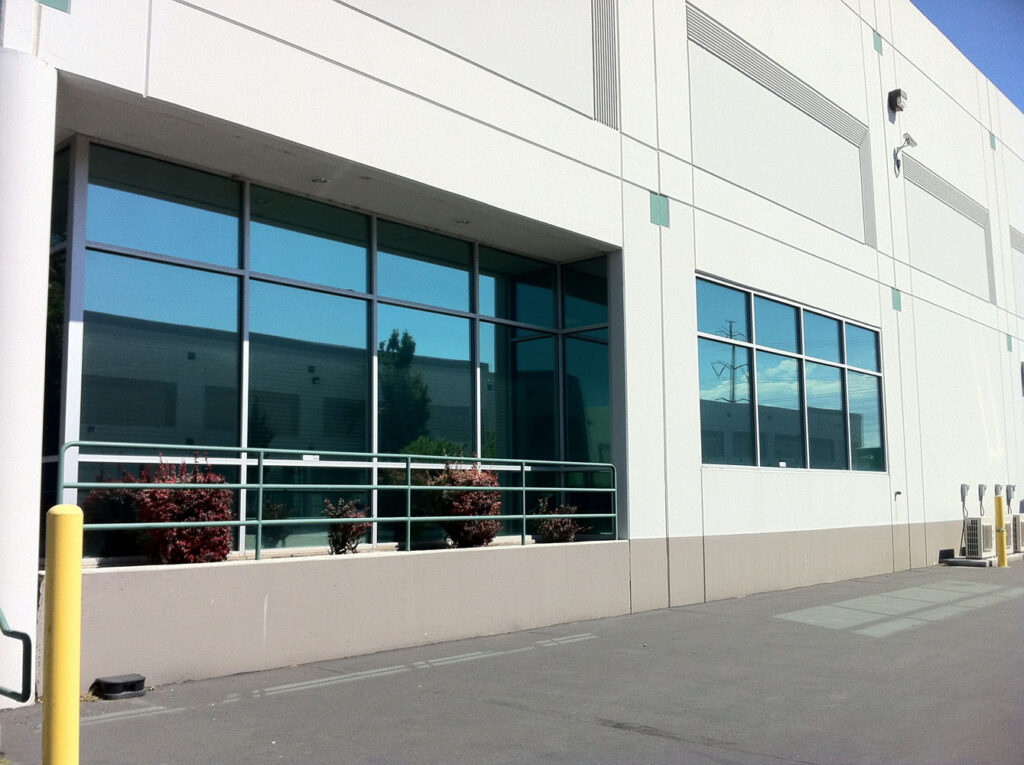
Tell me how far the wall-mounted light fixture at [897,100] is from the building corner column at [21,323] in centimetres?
1816

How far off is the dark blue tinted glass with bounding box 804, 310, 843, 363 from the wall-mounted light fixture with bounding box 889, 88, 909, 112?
6.04 meters

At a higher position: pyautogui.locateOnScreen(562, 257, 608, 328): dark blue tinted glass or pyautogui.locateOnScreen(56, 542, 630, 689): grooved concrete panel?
pyautogui.locateOnScreen(562, 257, 608, 328): dark blue tinted glass

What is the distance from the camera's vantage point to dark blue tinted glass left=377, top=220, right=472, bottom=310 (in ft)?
38.3

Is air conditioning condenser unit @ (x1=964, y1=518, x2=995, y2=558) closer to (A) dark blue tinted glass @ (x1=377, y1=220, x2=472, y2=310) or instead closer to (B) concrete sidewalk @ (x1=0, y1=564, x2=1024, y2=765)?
(B) concrete sidewalk @ (x1=0, y1=564, x2=1024, y2=765)

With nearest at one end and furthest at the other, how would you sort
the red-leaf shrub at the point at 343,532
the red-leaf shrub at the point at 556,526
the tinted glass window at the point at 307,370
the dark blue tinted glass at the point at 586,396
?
the red-leaf shrub at the point at 343,532
the tinted glass window at the point at 307,370
the red-leaf shrub at the point at 556,526
the dark blue tinted glass at the point at 586,396

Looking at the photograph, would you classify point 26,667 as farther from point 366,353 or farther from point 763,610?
point 763,610

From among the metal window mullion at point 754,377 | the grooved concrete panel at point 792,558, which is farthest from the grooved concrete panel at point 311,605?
the metal window mullion at point 754,377

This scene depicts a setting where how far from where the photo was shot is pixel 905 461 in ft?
63.0

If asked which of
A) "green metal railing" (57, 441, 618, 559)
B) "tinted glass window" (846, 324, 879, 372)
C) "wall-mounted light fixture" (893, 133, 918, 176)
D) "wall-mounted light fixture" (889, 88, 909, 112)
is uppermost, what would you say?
"wall-mounted light fixture" (889, 88, 909, 112)

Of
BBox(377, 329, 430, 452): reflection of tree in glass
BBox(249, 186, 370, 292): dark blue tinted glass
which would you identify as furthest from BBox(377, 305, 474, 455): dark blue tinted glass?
BBox(249, 186, 370, 292): dark blue tinted glass

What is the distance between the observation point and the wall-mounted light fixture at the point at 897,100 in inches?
810

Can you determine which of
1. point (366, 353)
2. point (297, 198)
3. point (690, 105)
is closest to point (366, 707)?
point (366, 353)

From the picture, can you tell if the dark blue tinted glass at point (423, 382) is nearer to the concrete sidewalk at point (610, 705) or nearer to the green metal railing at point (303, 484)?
the green metal railing at point (303, 484)

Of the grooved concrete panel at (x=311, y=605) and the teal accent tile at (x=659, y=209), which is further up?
the teal accent tile at (x=659, y=209)
